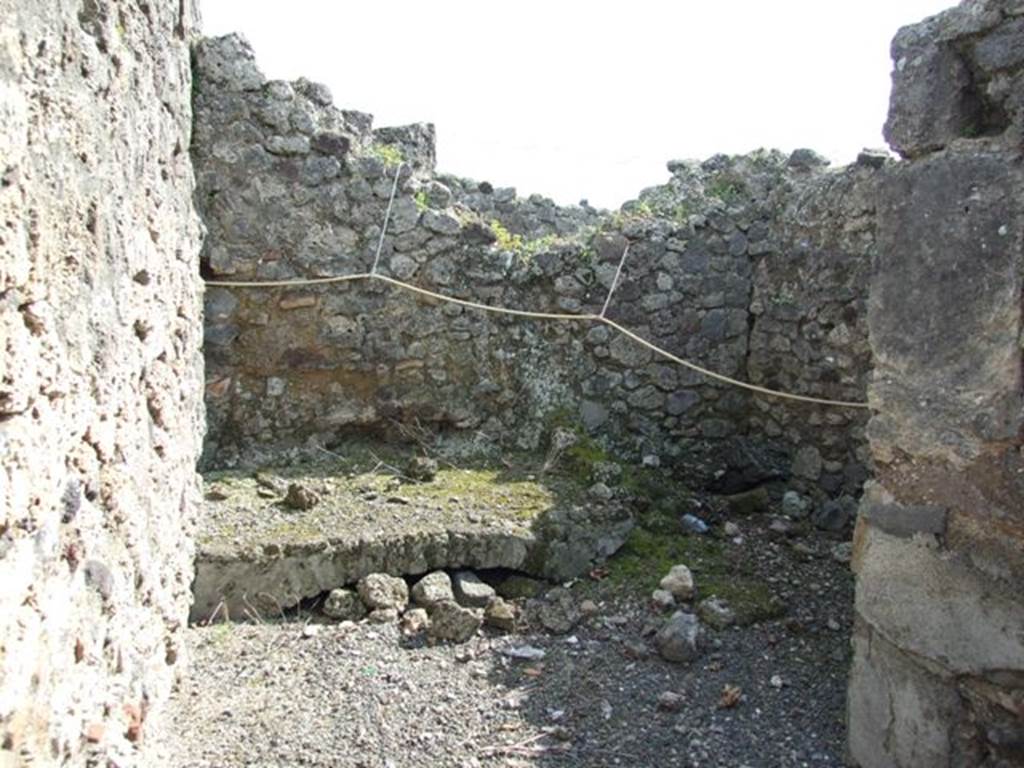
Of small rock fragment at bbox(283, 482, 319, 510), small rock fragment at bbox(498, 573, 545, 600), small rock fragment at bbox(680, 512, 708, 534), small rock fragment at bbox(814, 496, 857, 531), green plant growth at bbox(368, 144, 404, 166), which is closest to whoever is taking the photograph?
small rock fragment at bbox(498, 573, 545, 600)

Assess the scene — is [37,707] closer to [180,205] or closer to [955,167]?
[180,205]

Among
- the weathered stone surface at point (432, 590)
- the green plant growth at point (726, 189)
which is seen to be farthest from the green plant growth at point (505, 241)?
the weathered stone surface at point (432, 590)

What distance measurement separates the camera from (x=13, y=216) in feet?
4.99

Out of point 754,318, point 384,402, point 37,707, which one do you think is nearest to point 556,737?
point 37,707

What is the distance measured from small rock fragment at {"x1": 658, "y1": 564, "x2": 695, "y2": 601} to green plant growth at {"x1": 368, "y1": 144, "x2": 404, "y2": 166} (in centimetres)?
261

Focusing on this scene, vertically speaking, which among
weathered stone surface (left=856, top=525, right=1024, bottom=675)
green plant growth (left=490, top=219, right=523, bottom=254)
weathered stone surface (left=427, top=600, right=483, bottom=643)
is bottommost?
weathered stone surface (left=427, top=600, right=483, bottom=643)

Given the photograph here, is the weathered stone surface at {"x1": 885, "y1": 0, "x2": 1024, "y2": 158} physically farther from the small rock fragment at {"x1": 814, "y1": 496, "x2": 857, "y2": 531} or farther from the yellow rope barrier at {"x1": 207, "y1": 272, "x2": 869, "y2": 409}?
the small rock fragment at {"x1": 814, "y1": 496, "x2": 857, "y2": 531}

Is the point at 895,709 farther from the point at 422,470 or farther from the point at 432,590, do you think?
the point at 422,470

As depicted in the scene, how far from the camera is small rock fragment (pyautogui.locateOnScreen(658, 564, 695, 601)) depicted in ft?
12.2

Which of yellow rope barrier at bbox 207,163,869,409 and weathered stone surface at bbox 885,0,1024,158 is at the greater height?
weathered stone surface at bbox 885,0,1024,158

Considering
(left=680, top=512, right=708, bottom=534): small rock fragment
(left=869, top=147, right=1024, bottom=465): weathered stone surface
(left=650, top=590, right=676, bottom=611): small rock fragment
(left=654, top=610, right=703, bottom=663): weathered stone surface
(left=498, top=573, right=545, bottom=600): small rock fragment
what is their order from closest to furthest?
(left=869, top=147, right=1024, bottom=465): weathered stone surface, (left=654, top=610, right=703, bottom=663): weathered stone surface, (left=650, top=590, right=676, bottom=611): small rock fragment, (left=498, top=573, right=545, bottom=600): small rock fragment, (left=680, top=512, right=708, bottom=534): small rock fragment

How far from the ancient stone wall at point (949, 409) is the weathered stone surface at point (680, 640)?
30.6 inches

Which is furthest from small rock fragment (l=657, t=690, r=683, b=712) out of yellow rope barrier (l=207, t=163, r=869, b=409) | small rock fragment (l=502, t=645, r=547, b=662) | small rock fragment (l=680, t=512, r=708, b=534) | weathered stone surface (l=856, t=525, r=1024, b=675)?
yellow rope barrier (l=207, t=163, r=869, b=409)

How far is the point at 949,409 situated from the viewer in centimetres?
235
